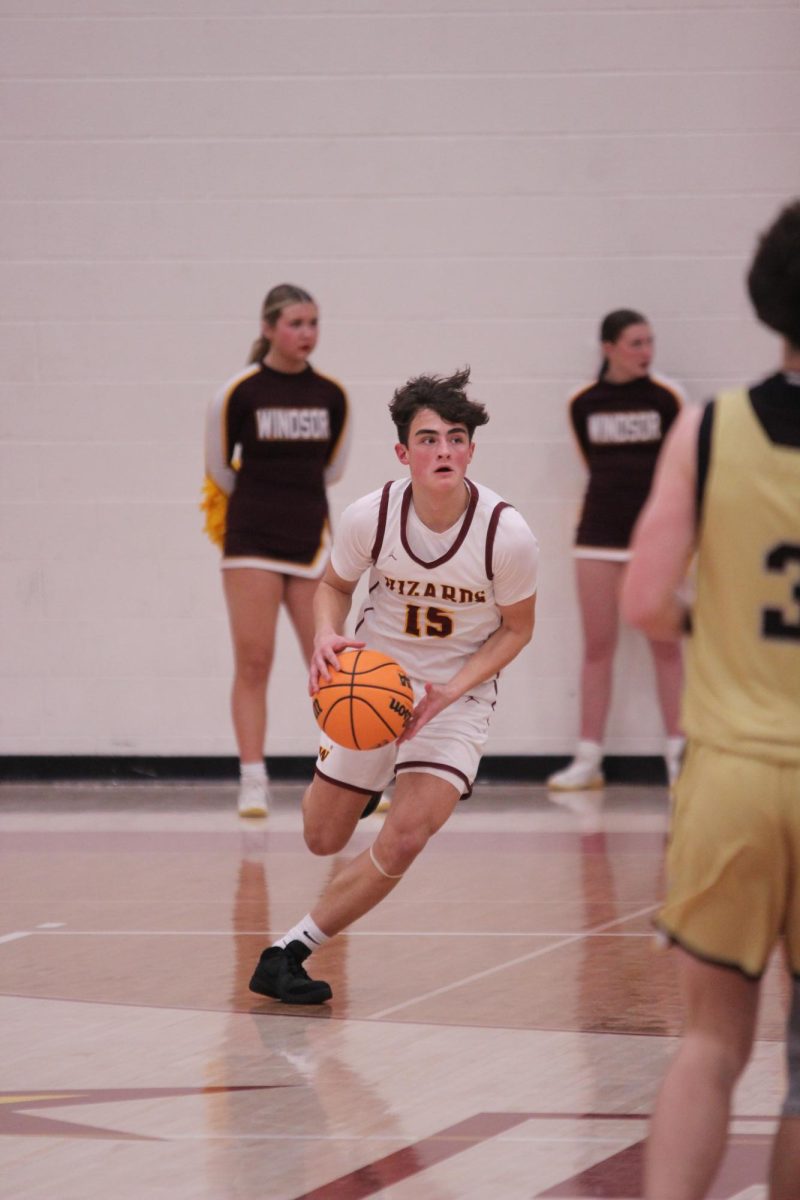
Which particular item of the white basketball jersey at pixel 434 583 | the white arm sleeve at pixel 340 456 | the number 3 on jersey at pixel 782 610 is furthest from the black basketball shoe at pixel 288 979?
the white arm sleeve at pixel 340 456

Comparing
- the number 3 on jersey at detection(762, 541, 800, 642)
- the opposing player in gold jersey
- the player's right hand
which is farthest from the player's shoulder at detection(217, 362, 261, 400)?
the number 3 on jersey at detection(762, 541, 800, 642)

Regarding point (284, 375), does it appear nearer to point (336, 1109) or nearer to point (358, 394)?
point (358, 394)

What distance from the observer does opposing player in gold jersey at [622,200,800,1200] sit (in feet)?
7.81

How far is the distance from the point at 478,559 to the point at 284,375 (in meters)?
3.25

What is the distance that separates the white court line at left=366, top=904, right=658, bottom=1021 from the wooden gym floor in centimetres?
1

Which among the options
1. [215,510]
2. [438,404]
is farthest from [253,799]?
[438,404]

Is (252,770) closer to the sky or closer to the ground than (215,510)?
closer to the ground

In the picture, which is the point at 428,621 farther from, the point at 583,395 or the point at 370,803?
the point at 583,395

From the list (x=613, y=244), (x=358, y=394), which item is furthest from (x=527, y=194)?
(x=358, y=394)

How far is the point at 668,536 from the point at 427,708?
87.0 inches

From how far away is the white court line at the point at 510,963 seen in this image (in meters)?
4.64

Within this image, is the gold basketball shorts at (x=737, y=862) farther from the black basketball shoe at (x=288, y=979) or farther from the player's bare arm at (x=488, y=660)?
the black basketball shoe at (x=288, y=979)

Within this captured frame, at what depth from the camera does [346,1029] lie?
14.6ft

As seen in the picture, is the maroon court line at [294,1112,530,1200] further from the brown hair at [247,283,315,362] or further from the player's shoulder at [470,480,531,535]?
the brown hair at [247,283,315,362]
